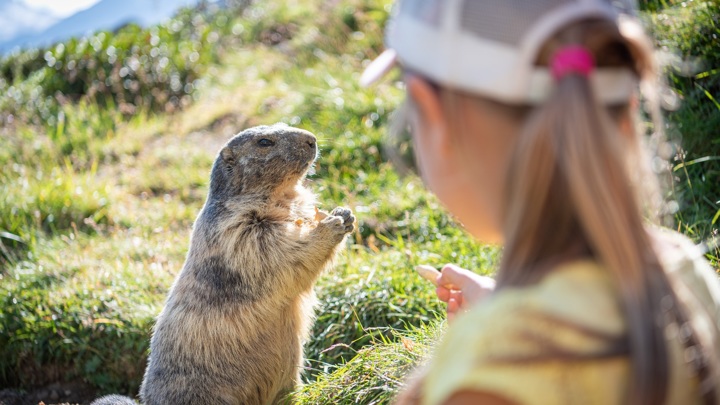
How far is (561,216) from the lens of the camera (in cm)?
145

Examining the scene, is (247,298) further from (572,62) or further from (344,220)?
(572,62)

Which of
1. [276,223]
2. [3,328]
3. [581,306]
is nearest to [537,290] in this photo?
[581,306]

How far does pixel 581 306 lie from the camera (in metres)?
1.39

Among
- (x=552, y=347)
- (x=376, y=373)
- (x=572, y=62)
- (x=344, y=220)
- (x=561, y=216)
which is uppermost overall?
(x=572, y=62)

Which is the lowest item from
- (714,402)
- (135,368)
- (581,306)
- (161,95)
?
(135,368)

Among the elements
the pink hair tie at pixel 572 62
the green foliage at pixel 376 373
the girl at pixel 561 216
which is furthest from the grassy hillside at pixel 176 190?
the pink hair tie at pixel 572 62

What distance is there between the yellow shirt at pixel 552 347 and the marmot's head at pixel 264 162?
275cm

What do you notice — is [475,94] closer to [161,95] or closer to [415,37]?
[415,37]

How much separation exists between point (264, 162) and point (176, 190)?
3.87 meters

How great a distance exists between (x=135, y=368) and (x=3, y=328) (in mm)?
1045

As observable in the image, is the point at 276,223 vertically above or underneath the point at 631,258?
underneath

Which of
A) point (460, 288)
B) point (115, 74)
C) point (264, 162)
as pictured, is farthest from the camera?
point (115, 74)

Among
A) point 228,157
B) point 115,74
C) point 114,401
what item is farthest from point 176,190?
point 114,401

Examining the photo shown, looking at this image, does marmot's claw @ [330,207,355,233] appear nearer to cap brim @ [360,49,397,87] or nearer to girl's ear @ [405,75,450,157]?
cap brim @ [360,49,397,87]
